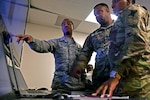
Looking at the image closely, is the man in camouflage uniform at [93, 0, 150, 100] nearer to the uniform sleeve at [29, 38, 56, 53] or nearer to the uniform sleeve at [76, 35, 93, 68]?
the uniform sleeve at [76, 35, 93, 68]

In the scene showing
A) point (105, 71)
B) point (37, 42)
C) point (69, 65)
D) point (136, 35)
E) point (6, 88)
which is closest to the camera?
point (6, 88)

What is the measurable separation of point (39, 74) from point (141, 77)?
Result: 363 centimetres

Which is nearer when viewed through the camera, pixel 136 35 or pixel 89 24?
pixel 136 35

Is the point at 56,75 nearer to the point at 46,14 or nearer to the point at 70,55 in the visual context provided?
the point at 70,55

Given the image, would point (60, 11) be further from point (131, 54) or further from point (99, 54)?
point (131, 54)

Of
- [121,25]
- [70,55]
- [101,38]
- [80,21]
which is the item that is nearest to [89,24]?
[80,21]

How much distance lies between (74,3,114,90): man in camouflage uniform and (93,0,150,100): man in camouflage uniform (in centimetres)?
36

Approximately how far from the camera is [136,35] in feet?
3.48

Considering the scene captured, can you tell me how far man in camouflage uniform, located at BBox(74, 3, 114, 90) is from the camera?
1.53 metres

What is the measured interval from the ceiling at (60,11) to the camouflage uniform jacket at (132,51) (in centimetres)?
254

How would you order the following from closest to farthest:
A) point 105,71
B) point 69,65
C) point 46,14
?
point 105,71, point 69,65, point 46,14

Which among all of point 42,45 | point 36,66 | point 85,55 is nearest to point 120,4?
point 85,55

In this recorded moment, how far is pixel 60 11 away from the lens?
13.4 feet

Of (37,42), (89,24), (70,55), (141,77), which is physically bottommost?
(141,77)
